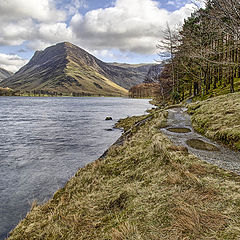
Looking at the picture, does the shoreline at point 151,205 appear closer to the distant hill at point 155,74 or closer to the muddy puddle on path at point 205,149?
the muddy puddle on path at point 205,149

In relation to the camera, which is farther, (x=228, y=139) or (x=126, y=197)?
(x=228, y=139)

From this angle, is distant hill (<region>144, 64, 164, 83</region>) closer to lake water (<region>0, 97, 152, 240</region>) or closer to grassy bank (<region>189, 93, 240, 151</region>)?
lake water (<region>0, 97, 152, 240</region>)

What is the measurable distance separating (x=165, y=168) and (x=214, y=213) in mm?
3401

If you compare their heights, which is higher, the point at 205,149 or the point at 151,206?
the point at 205,149

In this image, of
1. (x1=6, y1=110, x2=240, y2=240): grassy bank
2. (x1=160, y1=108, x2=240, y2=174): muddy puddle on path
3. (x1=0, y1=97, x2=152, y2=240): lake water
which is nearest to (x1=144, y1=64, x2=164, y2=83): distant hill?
(x1=0, y1=97, x2=152, y2=240): lake water

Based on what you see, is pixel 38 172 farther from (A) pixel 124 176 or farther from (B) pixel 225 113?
(B) pixel 225 113

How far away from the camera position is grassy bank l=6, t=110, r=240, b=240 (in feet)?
14.8

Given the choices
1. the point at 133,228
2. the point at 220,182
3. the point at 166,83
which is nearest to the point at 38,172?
the point at 133,228

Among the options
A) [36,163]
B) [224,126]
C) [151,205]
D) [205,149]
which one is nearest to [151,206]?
[151,205]

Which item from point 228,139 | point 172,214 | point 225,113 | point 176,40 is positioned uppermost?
point 176,40

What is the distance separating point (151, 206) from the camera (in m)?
5.66

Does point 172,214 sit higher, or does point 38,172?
point 172,214

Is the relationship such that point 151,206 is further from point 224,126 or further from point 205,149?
point 224,126

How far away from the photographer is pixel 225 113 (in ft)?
49.5
